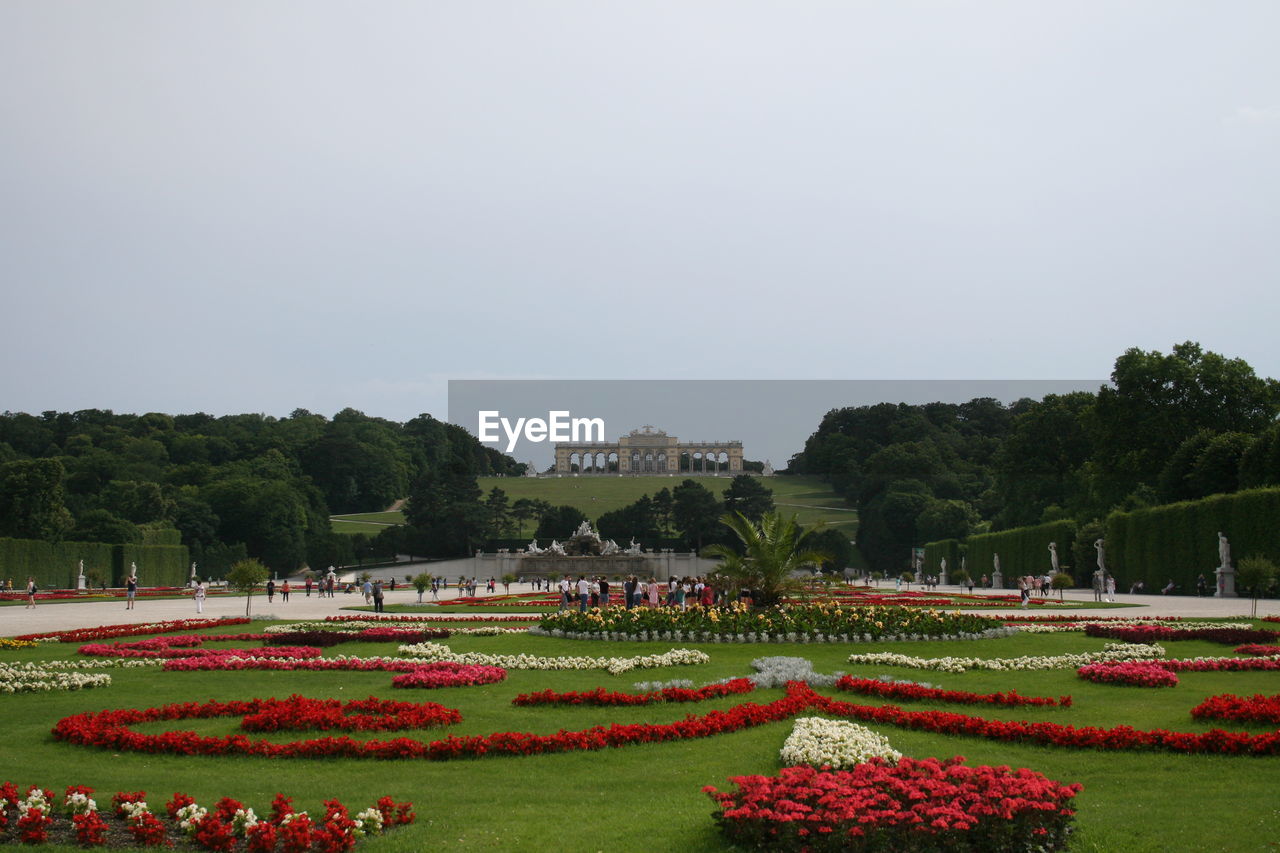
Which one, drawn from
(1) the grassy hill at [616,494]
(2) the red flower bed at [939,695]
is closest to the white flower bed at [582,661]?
(2) the red flower bed at [939,695]

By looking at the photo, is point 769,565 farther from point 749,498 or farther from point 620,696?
point 749,498

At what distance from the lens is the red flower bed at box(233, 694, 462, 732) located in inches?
352

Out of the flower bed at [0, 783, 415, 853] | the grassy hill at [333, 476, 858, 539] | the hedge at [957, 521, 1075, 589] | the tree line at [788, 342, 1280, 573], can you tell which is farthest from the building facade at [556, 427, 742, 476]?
the flower bed at [0, 783, 415, 853]

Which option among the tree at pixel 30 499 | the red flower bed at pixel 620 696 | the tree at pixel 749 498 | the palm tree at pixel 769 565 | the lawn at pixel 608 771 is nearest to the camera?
the lawn at pixel 608 771

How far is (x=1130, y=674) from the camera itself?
37.6 feet

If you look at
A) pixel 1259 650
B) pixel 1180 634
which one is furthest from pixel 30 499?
pixel 1259 650

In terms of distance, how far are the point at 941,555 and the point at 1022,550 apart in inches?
772

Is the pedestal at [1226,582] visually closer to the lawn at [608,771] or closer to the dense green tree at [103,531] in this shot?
the lawn at [608,771]

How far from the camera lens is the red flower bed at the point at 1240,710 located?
28.1ft

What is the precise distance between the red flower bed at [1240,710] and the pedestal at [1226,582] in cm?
2666

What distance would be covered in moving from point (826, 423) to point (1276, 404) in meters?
88.1

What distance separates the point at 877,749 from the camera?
24.3 feet

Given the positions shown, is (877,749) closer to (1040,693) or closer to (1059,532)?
(1040,693)

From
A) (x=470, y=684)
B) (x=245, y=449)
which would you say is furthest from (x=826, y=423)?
(x=470, y=684)
